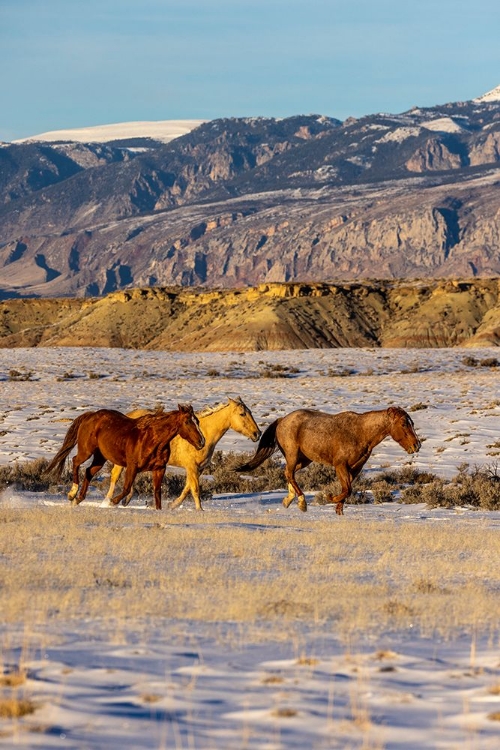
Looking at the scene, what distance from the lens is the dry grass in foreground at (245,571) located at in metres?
9.16

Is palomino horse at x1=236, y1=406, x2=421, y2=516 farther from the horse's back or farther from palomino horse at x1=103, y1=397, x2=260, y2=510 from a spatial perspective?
palomino horse at x1=103, y1=397, x2=260, y2=510

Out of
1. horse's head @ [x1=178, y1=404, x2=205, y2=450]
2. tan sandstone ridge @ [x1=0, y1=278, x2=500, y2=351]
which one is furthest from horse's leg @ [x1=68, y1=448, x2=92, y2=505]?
tan sandstone ridge @ [x1=0, y1=278, x2=500, y2=351]

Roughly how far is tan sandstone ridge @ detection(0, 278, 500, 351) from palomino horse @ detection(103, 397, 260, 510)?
90765mm

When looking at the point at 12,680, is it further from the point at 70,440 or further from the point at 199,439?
the point at 70,440

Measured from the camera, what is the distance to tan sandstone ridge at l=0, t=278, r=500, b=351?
379 ft

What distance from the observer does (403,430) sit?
17.6 metres

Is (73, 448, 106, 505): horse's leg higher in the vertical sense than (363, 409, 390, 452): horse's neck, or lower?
lower

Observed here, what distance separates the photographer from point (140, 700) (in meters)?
6.64

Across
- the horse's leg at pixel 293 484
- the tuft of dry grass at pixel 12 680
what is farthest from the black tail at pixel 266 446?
the tuft of dry grass at pixel 12 680

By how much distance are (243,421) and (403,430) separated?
8.36 feet

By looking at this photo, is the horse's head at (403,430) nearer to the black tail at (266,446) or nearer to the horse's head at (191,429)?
the black tail at (266,446)

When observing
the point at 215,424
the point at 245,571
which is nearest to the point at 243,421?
the point at 215,424

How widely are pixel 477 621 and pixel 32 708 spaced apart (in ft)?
13.9

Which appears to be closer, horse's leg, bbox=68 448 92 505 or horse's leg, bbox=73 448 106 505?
horse's leg, bbox=68 448 92 505
